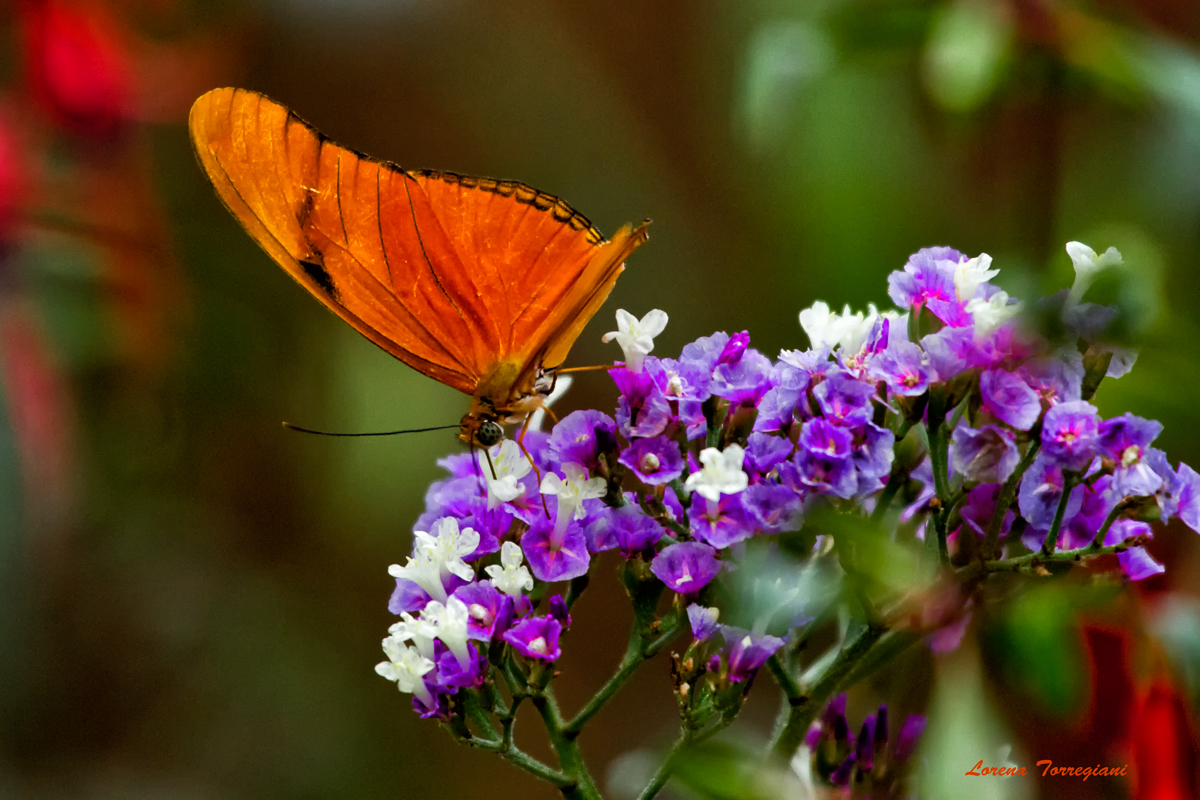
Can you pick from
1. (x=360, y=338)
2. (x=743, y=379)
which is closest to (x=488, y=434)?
(x=743, y=379)

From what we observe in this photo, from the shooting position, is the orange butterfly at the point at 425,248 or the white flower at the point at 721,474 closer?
the white flower at the point at 721,474

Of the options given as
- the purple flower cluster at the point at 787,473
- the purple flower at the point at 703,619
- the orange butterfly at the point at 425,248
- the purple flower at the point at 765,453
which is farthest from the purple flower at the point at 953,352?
the orange butterfly at the point at 425,248

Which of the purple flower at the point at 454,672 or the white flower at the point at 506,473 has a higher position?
the white flower at the point at 506,473

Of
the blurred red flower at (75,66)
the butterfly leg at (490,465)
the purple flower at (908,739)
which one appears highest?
the blurred red flower at (75,66)
